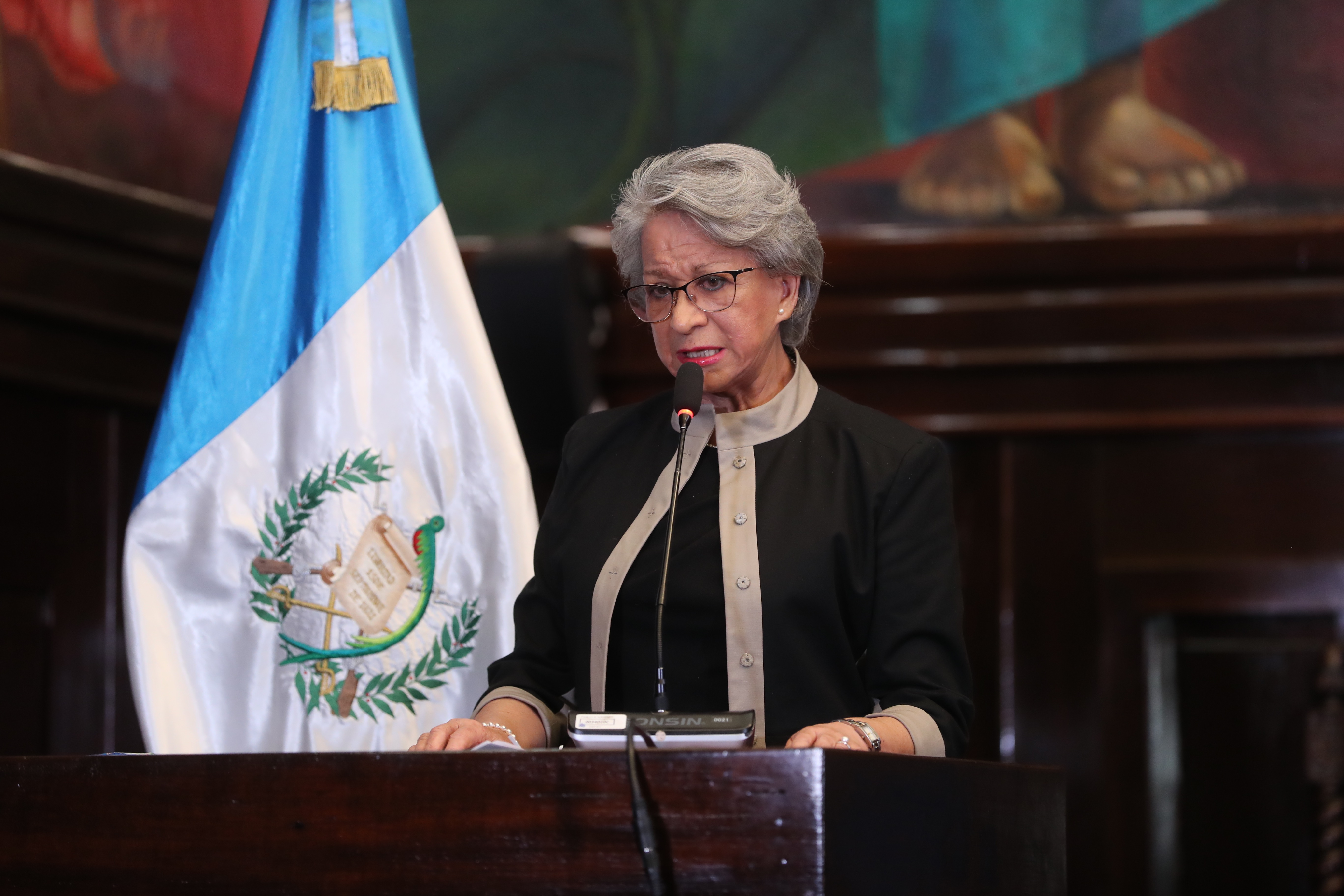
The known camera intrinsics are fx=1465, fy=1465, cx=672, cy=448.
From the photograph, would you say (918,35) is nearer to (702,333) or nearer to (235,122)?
(235,122)

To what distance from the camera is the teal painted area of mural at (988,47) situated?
4.17 m

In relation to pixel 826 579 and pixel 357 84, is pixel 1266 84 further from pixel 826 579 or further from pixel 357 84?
pixel 826 579

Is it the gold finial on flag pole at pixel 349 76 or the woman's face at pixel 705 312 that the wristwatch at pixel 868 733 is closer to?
the woman's face at pixel 705 312

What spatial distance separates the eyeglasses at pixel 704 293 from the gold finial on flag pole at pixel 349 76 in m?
0.98

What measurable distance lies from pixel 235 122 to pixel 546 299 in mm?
1083

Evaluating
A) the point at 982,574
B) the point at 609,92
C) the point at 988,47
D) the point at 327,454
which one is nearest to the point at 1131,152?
the point at 988,47

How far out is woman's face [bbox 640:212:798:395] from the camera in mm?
2045

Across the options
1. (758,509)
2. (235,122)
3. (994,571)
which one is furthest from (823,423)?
Result: (235,122)

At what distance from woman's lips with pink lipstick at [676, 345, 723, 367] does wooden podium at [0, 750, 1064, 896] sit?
0.72 metres

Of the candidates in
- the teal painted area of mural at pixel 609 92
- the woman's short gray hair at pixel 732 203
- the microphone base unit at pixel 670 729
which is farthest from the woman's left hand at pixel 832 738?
the teal painted area of mural at pixel 609 92

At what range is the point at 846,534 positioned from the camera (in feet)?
6.40

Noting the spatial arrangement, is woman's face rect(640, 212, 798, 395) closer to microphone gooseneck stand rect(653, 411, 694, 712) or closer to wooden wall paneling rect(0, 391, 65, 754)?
microphone gooseneck stand rect(653, 411, 694, 712)

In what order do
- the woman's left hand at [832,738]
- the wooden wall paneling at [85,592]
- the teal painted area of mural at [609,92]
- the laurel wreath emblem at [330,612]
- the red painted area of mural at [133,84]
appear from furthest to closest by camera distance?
the teal painted area of mural at [609,92] → the red painted area of mural at [133,84] → the wooden wall paneling at [85,592] → the laurel wreath emblem at [330,612] → the woman's left hand at [832,738]

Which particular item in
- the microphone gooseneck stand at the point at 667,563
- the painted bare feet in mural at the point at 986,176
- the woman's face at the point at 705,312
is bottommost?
the microphone gooseneck stand at the point at 667,563
